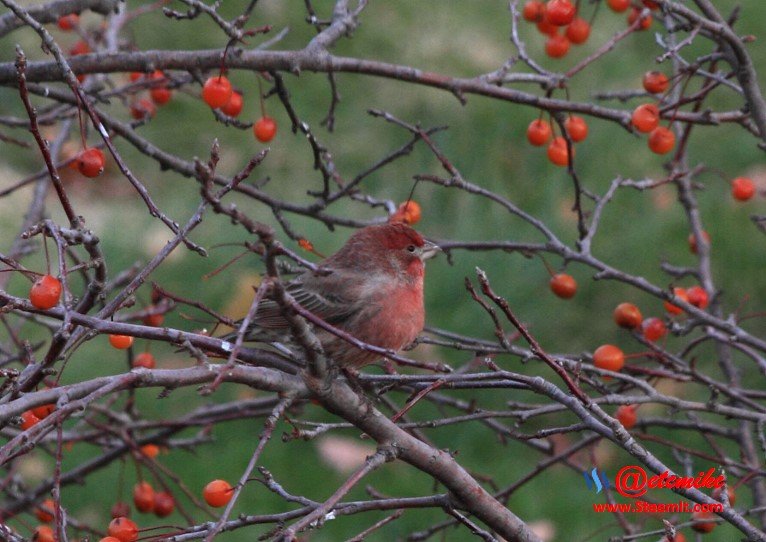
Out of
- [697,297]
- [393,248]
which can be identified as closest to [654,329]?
[697,297]

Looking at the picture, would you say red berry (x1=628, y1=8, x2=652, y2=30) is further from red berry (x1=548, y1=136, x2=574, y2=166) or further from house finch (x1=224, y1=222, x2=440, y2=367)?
house finch (x1=224, y1=222, x2=440, y2=367)

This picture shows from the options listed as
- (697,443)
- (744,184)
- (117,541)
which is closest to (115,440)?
(117,541)

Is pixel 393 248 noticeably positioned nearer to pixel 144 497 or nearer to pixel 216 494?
pixel 144 497

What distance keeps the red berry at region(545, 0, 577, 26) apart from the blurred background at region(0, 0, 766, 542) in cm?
90

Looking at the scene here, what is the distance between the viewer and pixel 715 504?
96.1 inches

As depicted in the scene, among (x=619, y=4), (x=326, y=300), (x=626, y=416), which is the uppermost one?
(x=619, y=4)

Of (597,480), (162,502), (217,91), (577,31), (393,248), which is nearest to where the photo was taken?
(597,480)

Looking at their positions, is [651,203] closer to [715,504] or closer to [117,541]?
[715,504]

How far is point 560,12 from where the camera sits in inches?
136

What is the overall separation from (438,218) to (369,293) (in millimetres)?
2855

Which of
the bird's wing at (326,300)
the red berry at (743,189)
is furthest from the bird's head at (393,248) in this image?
the red berry at (743,189)

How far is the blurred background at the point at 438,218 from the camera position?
5.06 meters

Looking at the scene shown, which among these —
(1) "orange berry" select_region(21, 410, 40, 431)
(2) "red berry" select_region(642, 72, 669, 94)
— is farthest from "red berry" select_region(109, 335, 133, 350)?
(2) "red berry" select_region(642, 72, 669, 94)

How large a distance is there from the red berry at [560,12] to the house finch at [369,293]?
83 cm
